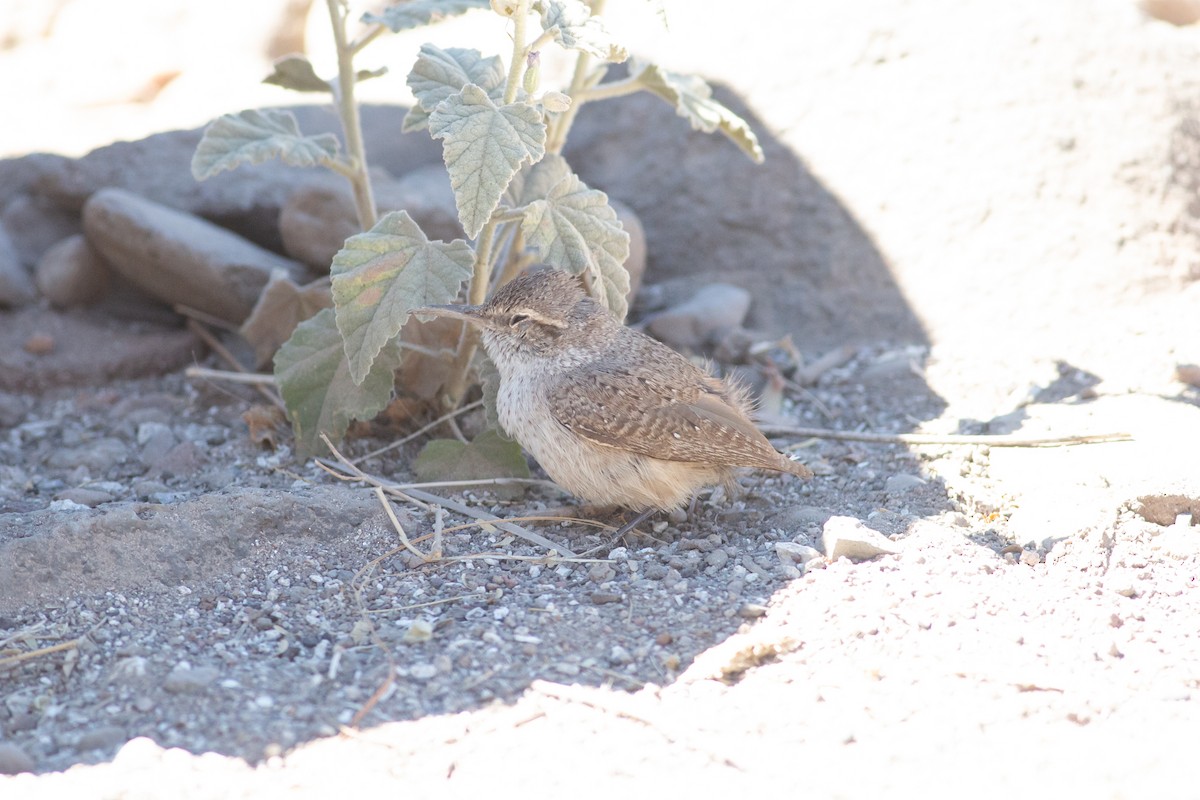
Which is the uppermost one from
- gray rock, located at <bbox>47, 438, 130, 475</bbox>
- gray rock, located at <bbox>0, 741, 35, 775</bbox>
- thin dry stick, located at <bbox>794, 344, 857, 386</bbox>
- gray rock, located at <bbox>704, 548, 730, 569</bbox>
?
gray rock, located at <bbox>0, 741, 35, 775</bbox>

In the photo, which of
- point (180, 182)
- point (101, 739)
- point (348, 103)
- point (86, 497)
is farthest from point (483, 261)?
point (180, 182)

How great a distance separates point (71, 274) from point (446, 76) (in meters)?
2.90

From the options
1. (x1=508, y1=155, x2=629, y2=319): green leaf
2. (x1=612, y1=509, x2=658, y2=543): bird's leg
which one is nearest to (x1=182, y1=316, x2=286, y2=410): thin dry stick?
(x1=508, y1=155, x2=629, y2=319): green leaf

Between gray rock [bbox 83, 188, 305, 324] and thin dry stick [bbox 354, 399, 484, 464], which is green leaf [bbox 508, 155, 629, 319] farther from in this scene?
gray rock [bbox 83, 188, 305, 324]

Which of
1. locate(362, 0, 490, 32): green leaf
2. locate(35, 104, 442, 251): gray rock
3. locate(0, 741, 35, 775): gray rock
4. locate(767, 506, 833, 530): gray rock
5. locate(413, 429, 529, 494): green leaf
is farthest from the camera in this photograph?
locate(35, 104, 442, 251): gray rock

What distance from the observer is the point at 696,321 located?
6.00 metres

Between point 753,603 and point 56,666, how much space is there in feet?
6.72

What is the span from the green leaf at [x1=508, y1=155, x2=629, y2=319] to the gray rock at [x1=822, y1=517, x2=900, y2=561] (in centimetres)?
125

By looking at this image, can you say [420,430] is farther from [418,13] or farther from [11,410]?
[11,410]

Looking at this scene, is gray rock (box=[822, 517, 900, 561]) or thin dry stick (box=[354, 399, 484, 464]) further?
thin dry stick (box=[354, 399, 484, 464])

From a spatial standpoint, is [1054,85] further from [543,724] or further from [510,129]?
[543,724]

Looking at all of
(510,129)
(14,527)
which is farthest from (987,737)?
(14,527)

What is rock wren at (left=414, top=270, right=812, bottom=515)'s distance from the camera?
4289 mm

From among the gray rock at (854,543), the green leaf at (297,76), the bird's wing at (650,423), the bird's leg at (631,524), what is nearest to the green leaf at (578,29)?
the bird's wing at (650,423)
